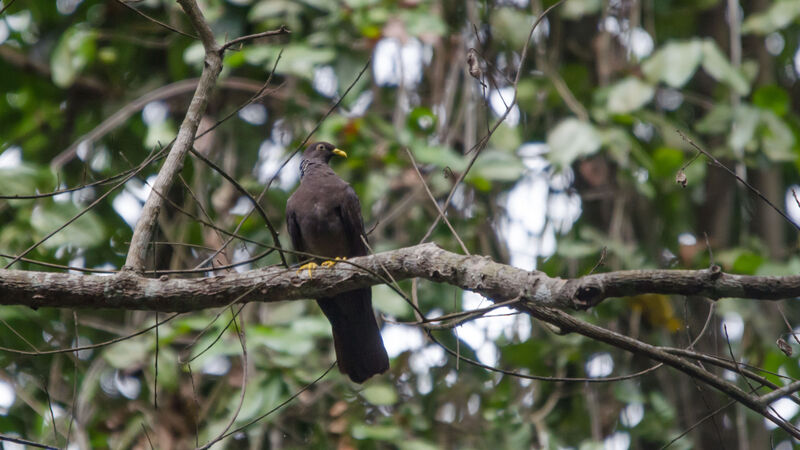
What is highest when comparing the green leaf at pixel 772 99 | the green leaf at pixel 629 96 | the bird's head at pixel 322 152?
the bird's head at pixel 322 152

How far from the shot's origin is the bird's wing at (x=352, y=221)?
173 inches

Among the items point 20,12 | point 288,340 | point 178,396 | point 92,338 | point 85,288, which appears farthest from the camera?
point 20,12

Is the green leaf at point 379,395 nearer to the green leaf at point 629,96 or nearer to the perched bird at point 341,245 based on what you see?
the perched bird at point 341,245

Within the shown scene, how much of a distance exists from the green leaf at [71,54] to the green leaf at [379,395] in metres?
2.90

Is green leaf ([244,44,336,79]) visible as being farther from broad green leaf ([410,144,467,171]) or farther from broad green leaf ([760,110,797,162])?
broad green leaf ([760,110,797,162])

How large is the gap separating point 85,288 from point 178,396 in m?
2.58

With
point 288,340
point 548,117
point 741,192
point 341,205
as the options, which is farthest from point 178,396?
point 741,192

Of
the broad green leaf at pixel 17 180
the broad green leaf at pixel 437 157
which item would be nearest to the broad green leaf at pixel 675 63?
Answer: the broad green leaf at pixel 437 157

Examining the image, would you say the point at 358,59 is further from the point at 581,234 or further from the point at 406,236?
the point at 581,234

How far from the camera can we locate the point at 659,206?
5.62 metres

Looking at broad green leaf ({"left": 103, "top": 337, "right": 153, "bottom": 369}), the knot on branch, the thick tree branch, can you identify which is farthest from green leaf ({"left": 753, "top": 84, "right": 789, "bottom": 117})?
broad green leaf ({"left": 103, "top": 337, "right": 153, "bottom": 369})

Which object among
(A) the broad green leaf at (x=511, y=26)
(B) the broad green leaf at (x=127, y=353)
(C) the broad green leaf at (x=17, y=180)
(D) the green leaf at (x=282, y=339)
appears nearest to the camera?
(D) the green leaf at (x=282, y=339)

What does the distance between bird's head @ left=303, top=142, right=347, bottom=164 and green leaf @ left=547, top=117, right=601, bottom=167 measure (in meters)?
1.40

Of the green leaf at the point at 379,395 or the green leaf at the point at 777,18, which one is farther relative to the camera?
the green leaf at the point at 777,18
